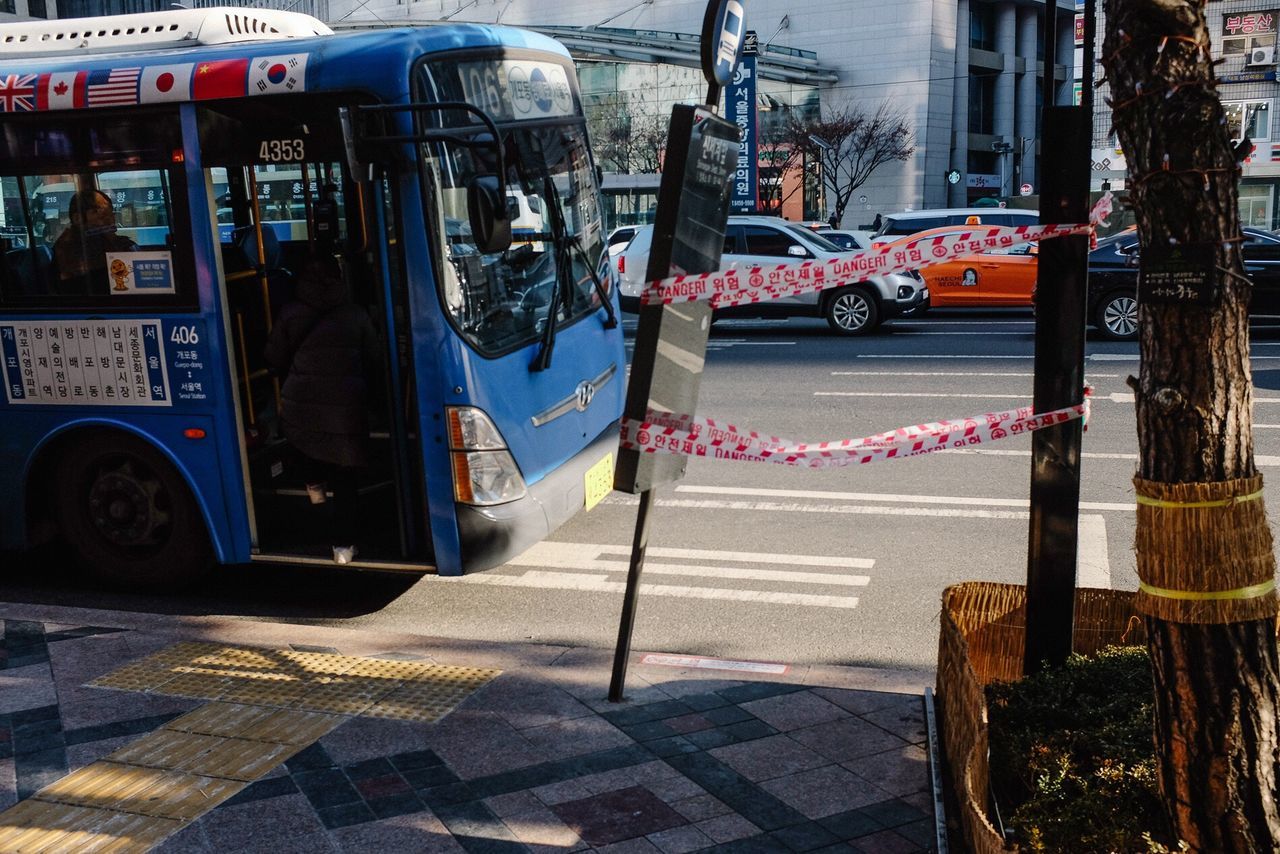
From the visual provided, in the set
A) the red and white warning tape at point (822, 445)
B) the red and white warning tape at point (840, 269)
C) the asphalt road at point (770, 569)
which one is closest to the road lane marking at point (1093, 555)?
the asphalt road at point (770, 569)

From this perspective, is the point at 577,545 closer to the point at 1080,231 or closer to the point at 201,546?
the point at 201,546

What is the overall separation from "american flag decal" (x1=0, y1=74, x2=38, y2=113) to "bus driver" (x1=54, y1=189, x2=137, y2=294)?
0.52m

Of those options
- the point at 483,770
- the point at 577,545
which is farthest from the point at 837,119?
the point at 483,770

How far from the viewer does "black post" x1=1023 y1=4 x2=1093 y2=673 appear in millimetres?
3861

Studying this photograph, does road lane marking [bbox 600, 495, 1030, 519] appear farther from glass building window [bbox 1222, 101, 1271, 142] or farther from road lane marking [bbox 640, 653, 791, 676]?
glass building window [bbox 1222, 101, 1271, 142]

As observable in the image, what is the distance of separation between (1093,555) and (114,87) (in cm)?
567

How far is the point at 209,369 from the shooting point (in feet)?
20.0

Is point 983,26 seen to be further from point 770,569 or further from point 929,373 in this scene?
point 770,569

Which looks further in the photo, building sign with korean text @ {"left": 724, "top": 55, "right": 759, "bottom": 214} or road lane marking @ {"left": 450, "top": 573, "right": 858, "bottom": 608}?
building sign with korean text @ {"left": 724, "top": 55, "right": 759, "bottom": 214}

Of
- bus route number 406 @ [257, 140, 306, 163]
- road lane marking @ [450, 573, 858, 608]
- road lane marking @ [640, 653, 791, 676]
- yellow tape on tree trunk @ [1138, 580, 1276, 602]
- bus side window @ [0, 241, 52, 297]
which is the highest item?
bus route number 406 @ [257, 140, 306, 163]

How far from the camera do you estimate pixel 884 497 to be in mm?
8211

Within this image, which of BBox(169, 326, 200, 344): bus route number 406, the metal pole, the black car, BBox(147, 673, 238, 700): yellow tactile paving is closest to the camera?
the metal pole

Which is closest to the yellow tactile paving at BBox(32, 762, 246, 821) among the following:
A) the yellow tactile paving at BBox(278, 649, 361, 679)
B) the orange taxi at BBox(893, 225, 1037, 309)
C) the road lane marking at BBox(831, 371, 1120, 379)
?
the yellow tactile paving at BBox(278, 649, 361, 679)

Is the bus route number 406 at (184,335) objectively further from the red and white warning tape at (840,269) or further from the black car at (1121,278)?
the black car at (1121,278)
